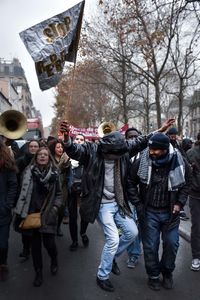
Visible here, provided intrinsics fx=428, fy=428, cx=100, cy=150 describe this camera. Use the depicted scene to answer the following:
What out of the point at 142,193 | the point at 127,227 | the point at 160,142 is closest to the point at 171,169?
the point at 160,142

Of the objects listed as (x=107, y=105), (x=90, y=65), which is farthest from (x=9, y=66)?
(x=90, y=65)

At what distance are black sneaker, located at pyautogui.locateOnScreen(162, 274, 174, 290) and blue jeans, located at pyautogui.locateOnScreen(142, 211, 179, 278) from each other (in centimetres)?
6

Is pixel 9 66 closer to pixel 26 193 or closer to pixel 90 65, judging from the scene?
pixel 90 65

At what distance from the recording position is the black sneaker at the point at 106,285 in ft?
15.7

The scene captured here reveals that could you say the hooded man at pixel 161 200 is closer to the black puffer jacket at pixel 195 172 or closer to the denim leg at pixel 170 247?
the denim leg at pixel 170 247

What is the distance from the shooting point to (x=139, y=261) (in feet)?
19.3

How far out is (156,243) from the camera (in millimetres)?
4938

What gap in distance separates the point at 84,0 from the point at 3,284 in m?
3.92

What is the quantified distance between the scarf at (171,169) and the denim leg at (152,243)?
411 mm

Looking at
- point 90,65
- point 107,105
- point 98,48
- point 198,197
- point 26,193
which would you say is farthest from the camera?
point 107,105

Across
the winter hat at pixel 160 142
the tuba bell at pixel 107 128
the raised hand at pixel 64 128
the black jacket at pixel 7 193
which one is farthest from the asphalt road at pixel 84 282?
the tuba bell at pixel 107 128

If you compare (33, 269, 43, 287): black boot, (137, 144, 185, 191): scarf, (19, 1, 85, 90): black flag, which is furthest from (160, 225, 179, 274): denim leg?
(19, 1, 85, 90): black flag

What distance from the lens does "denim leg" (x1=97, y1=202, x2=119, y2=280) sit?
4.79m

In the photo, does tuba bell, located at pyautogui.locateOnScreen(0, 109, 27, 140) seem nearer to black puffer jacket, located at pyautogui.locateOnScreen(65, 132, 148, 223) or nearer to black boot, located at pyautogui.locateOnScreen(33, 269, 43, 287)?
black puffer jacket, located at pyautogui.locateOnScreen(65, 132, 148, 223)
